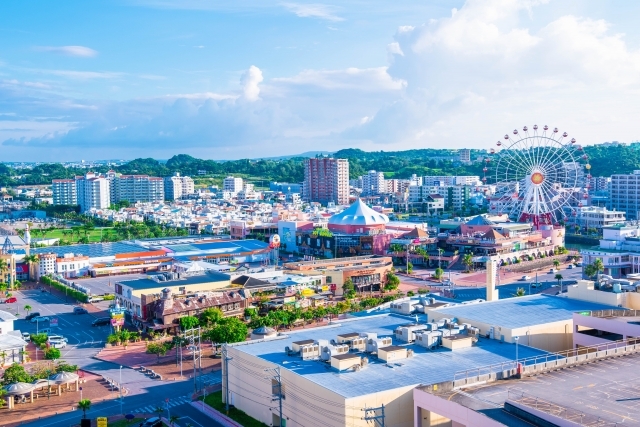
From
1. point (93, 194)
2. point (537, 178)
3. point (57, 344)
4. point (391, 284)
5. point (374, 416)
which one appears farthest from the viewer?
point (93, 194)

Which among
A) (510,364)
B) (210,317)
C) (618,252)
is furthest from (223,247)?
(510,364)

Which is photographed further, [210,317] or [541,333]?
[210,317]

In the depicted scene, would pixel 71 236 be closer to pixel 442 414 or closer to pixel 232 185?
pixel 232 185

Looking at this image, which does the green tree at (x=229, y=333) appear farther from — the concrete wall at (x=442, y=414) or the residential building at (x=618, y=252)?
the residential building at (x=618, y=252)

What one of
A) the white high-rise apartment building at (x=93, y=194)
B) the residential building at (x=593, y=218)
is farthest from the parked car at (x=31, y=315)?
the white high-rise apartment building at (x=93, y=194)

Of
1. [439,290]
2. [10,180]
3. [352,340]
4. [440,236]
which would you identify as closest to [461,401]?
[352,340]

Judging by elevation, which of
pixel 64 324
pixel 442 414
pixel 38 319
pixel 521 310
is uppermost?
pixel 521 310
